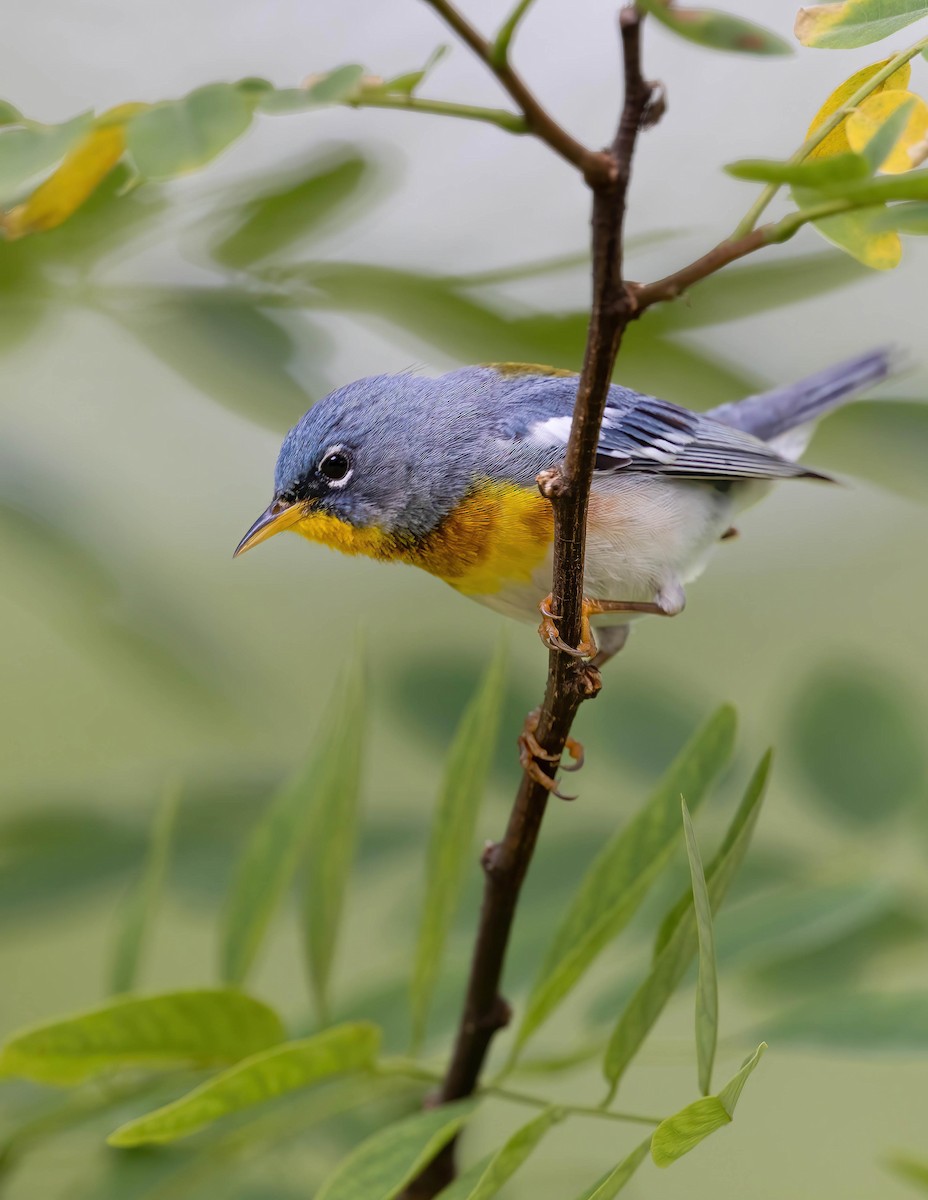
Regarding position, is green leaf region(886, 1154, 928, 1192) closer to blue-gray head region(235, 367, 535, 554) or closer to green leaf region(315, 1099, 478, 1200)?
green leaf region(315, 1099, 478, 1200)

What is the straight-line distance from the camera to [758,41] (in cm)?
57

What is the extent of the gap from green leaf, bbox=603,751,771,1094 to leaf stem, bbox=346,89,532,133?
53cm

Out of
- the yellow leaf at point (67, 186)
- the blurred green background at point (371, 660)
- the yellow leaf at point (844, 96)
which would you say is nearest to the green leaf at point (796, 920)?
the blurred green background at point (371, 660)

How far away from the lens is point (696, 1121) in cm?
83

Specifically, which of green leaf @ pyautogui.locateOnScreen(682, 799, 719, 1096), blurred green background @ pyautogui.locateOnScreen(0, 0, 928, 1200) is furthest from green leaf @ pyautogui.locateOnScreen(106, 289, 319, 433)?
green leaf @ pyautogui.locateOnScreen(682, 799, 719, 1096)

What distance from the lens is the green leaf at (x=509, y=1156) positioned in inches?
36.1

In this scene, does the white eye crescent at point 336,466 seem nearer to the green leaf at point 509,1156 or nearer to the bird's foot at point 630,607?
the bird's foot at point 630,607

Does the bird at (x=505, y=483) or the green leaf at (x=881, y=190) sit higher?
the bird at (x=505, y=483)

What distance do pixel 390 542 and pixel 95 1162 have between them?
0.82 meters

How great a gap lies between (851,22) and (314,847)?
A: 1.00 m

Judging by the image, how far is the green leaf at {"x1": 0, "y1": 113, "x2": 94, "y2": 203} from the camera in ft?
2.02

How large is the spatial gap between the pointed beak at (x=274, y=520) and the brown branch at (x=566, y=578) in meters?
0.50

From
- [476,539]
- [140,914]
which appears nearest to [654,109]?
[476,539]

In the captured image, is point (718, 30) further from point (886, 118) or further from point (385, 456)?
point (385, 456)
